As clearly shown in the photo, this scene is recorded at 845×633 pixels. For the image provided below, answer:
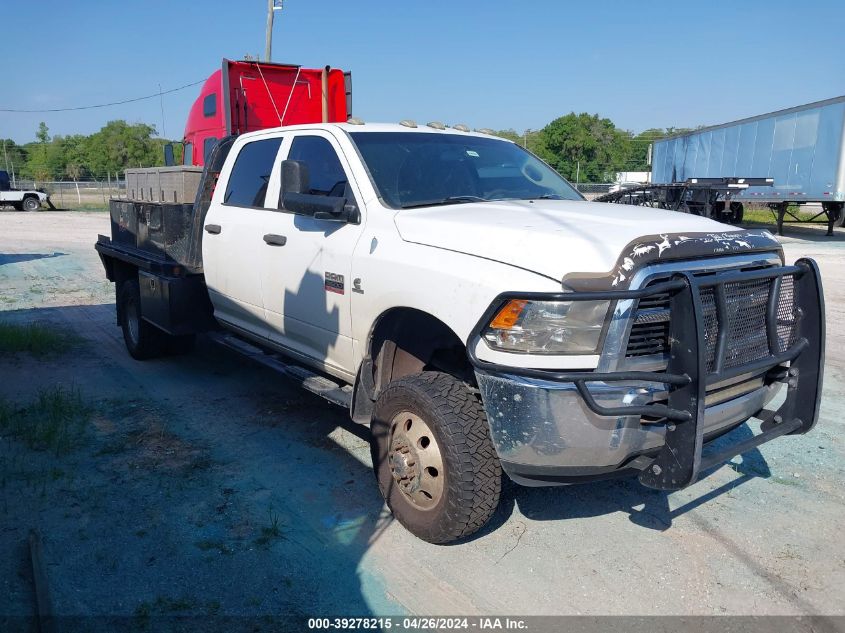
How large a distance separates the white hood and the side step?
114cm

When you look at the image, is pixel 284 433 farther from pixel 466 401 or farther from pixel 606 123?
pixel 606 123

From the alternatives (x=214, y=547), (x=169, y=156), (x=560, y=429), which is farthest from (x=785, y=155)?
(x=214, y=547)

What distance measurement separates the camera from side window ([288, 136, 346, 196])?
4.39 m

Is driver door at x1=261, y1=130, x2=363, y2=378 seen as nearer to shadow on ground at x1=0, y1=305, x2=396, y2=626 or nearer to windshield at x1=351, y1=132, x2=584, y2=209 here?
windshield at x1=351, y1=132, x2=584, y2=209

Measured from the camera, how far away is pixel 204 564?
3359 mm

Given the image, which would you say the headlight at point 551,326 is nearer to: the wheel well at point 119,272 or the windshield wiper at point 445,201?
the windshield wiper at point 445,201

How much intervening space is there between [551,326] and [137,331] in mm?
5099

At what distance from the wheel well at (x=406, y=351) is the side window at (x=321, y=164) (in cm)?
94

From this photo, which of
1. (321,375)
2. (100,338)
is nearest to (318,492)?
(321,375)

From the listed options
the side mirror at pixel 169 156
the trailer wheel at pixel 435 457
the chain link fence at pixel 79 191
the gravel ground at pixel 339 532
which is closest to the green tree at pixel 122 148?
the chain link fence at pixel 79 191

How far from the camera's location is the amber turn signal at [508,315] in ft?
9.81

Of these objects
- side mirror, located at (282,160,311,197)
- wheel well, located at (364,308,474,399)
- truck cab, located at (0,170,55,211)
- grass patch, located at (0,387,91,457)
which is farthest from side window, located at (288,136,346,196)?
truck cab, located at (0,170,55,211)

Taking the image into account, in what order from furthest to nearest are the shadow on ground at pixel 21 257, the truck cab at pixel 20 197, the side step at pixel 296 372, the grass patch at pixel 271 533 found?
the truck cab at pixel 20 197, the shadow on ground at pixel 21 257, the side step at pixel 296 372, the grass patch at pixel 271 533

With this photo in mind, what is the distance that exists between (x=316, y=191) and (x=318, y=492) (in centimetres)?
188
